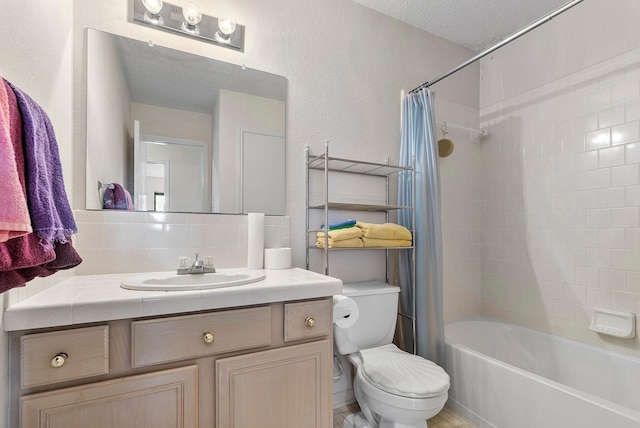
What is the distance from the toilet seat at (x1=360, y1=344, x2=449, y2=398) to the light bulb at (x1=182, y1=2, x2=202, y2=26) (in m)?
1.93

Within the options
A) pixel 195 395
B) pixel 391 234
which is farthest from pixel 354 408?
pixel 195 395

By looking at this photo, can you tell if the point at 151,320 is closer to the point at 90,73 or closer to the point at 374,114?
the point at 90,73

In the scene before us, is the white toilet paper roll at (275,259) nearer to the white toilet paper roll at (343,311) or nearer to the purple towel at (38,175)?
the white toilet paper roll at (343,311)

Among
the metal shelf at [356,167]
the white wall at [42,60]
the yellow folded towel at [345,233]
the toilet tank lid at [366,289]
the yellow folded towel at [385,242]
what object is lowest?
the toilet tank lid at [366,289]

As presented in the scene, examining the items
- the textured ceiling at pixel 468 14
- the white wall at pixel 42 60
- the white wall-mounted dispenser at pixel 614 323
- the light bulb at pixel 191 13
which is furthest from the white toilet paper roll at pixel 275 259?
the white wall-mounted dispenser at pixel 614 323

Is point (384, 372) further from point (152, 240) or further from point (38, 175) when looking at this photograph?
point (38, 175)

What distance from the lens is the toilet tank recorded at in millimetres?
1704

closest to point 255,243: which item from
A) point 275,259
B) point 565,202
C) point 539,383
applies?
point 275,259

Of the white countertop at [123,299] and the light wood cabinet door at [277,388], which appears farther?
the light wood cabinet door at [277,388]

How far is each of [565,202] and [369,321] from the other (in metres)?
1.49

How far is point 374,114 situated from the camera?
2094mm

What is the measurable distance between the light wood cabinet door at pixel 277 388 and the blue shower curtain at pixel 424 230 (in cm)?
93

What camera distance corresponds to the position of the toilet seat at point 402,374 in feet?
4.45

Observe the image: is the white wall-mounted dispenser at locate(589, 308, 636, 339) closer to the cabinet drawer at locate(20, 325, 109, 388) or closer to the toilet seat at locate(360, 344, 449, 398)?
the toilet seat at locate(360, 344, 449, 398)
